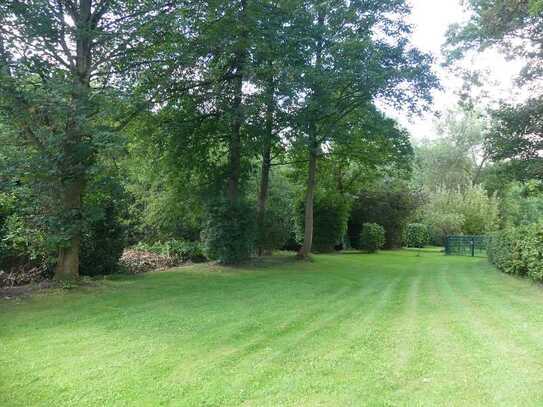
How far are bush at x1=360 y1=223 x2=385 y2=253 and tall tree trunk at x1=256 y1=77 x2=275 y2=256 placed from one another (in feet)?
27.9

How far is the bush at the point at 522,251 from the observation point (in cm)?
1041

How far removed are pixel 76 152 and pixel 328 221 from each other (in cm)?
1556

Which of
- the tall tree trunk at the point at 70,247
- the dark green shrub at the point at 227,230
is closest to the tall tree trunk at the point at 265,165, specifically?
the dark green shrub at the point at 227,230

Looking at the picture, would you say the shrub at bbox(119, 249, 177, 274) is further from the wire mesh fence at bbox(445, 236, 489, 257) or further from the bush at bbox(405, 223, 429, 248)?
the bush at bbox(405, 223, 429, 248)

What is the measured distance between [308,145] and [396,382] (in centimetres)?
1099

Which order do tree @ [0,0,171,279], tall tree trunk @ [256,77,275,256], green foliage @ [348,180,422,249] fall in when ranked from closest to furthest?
tree @ [0,0,171,279] < tall tree trunk @ [256,77,275,256] < green foliage @ [348,180,422,249]

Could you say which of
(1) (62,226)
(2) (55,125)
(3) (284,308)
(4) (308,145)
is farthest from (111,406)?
(4) (308,145)

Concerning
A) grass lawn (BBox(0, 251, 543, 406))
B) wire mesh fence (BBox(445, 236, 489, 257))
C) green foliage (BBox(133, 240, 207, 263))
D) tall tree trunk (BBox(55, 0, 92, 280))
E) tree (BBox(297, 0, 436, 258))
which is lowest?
grass lawn (BBox(0, 251, 543, 406))

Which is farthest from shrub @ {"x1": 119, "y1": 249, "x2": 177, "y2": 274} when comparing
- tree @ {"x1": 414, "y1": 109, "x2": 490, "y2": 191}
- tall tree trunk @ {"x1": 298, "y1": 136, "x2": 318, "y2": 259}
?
tree @ {"x1": 414, "y1": 109, "x2": 490, "y2": 191}

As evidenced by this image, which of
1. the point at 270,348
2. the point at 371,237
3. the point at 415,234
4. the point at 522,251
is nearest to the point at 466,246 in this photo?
the point at 371,237

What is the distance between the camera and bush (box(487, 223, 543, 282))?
34.2 ft

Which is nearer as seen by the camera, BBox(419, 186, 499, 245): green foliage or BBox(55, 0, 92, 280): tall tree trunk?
BBox(55, 0, 92, 280): tall tree trunk

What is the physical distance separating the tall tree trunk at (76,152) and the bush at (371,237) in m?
17.5

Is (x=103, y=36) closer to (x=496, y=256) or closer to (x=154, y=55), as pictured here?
(x=154, y=55)
